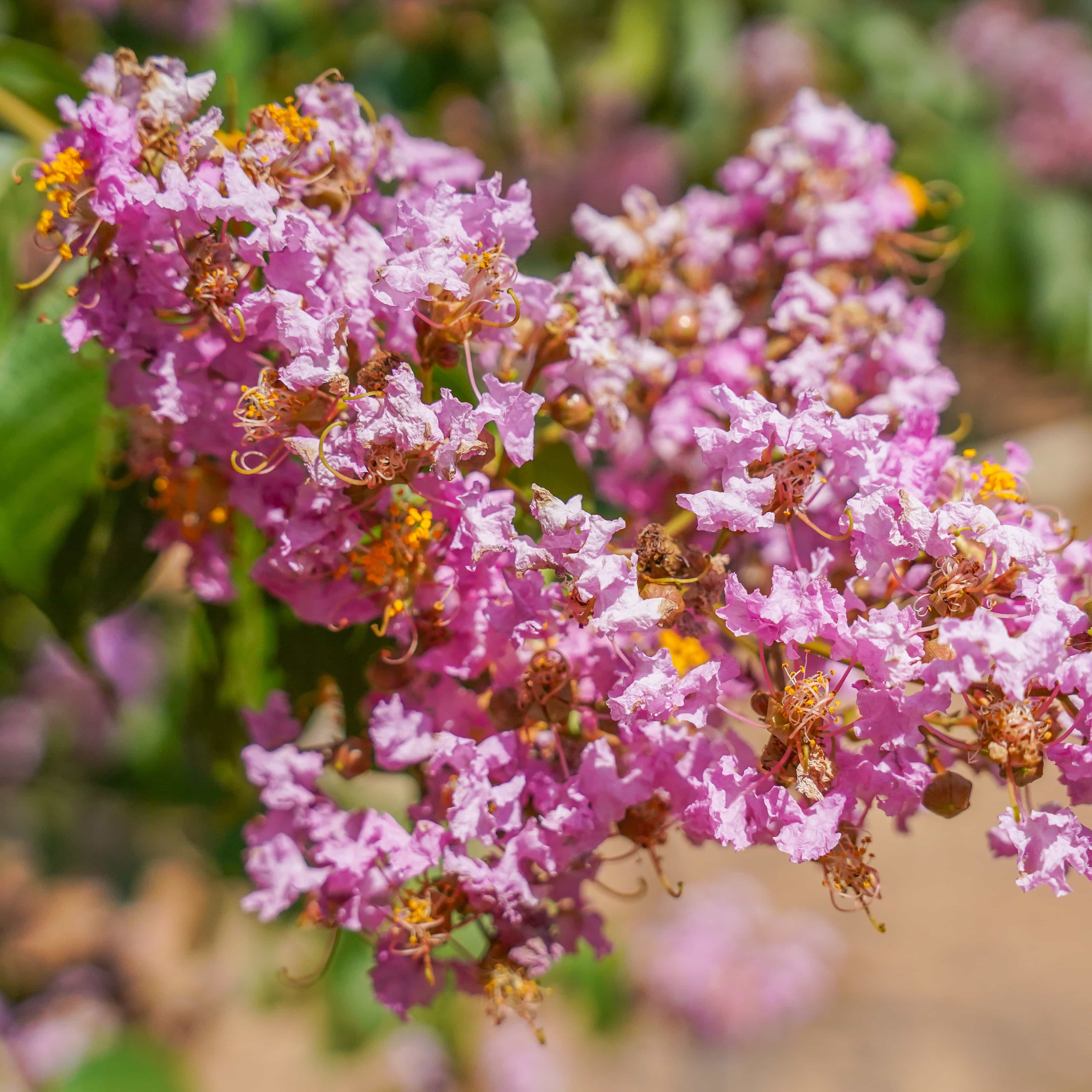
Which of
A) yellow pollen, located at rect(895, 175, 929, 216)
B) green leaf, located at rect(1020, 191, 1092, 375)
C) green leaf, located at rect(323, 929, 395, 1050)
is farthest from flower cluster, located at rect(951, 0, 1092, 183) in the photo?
green leaf, located at rect(323, 929, 395, 1050)

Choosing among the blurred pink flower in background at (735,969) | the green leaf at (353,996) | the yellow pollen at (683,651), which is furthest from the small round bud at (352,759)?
the blurred pink flower in background at (735,969)

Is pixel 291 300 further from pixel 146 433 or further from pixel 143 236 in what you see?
pixel 146 433

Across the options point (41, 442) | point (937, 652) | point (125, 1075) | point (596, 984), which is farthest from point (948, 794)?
point (596, 984)

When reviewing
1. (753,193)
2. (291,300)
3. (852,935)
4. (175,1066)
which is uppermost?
(291,300)

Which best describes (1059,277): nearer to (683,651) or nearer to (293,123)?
(683,651)

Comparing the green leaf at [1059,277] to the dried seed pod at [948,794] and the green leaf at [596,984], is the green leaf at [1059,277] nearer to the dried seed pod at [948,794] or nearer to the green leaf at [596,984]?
the green leaf at [596,984]

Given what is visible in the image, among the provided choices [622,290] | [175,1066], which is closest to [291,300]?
[622,290]
